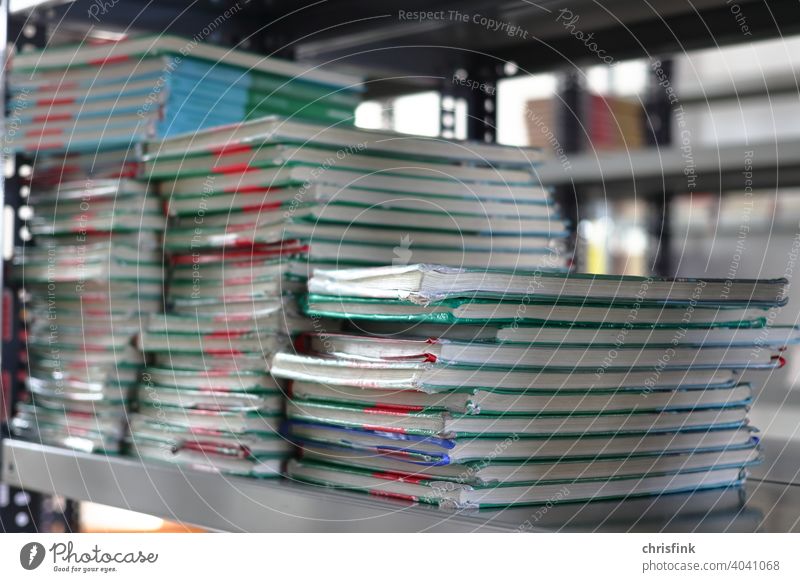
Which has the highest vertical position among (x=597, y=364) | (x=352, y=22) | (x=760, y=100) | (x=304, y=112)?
(x=760, y=100)

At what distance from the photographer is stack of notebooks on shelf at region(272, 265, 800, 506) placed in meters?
0.80

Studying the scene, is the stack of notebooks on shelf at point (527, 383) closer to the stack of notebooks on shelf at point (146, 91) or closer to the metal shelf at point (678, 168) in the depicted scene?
the stack of notebooks on shelf at point (146, 91)

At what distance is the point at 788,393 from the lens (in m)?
1.24

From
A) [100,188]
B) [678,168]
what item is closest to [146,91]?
[100,188]

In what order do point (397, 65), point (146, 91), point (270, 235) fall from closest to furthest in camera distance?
point (270, 235)
point (146, 91)
point (397, 65)

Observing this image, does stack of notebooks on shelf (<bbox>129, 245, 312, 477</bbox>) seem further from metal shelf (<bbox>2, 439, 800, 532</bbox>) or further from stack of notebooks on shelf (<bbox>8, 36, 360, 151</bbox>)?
stack of notebooks on shelf (<bbox>8, 36, 360, 151</bbox>)

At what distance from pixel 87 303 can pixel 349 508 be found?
1.68 ft

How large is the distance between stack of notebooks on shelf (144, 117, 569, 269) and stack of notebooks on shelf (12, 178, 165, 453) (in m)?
0.05

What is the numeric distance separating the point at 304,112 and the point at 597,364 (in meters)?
0.65

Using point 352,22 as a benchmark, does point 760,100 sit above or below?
above

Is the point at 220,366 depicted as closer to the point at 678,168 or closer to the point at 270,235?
the point at 270,235

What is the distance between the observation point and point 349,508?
2.78 feet

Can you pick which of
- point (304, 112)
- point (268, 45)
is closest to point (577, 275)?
point (304, 112)
